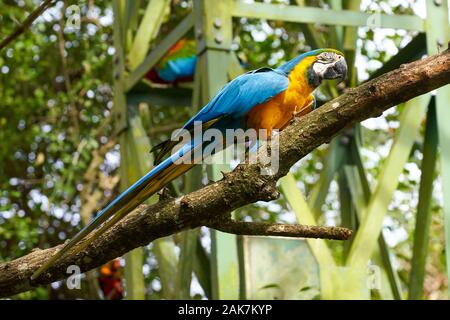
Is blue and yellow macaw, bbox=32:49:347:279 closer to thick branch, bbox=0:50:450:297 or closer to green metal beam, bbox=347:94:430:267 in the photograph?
thick branch, bbox=0:50:450:297

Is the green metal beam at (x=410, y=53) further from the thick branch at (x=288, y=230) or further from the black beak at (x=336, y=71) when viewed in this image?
the thick branch at (x=288, y=230)

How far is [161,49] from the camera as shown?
16.3 ft

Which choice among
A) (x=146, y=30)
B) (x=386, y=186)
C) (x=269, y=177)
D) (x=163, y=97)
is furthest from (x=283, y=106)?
(x=163, y=97)

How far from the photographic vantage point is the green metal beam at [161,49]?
472 cm

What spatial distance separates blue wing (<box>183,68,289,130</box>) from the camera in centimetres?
301

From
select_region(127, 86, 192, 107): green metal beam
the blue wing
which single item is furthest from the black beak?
select_region(127, 86, 192, 107): green metal beam

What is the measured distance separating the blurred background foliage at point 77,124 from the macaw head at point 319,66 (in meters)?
4.40

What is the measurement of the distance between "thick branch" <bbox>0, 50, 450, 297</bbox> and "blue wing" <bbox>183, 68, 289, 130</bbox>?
0.57 metres

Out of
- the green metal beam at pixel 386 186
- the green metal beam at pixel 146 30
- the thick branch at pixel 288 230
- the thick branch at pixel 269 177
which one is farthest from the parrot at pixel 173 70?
the thick branch at pixel 269 177

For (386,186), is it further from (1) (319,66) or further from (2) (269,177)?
(2) (269,177)

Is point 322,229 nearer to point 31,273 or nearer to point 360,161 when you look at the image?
point 31,273

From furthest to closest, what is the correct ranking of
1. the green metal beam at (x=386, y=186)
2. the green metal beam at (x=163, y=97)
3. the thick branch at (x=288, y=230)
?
the green metal beam at (x=163, y=97) → the green metal beam at (x=386, y=186) → the thick branch at (x=288, y=230)

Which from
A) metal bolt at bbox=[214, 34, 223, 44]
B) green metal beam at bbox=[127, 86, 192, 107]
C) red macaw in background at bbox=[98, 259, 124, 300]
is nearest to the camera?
metal bolt at bbox=[214, 34, 223, 44]

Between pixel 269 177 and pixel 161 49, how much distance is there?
2721 mm
